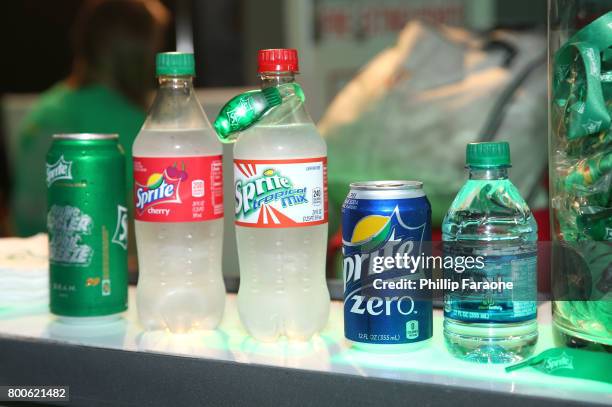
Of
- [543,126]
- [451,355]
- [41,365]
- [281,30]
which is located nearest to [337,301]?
[451,355]

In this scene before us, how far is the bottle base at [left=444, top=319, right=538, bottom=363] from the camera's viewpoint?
846 millimetres

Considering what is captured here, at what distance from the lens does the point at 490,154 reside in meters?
0.85

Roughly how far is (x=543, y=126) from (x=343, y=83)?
97 cm

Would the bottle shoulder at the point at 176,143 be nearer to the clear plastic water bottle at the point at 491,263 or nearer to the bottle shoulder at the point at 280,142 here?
the bottle shoulder at the point at 280,142

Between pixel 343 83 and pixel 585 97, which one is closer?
pixel 585 97

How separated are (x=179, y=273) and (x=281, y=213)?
0.22m

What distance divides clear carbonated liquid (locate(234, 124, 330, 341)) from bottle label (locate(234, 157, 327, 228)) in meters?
0.05

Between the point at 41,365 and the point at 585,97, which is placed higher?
the point at 585,97

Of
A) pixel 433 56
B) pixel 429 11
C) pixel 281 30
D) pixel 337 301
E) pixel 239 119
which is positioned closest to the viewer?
pixel 239 119

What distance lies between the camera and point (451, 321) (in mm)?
875

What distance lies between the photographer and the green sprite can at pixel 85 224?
3.37ft

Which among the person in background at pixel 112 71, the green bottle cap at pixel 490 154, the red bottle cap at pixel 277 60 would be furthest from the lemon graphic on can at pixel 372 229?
the person in background at pixel 112 71

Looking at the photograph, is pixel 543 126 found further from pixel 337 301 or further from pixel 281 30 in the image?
pixel 281 30

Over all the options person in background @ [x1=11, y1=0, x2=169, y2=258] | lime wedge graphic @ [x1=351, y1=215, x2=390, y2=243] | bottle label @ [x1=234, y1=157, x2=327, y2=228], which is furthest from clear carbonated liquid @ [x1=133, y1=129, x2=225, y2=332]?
person in background @ [x1=11, y1=0, x2=169, y2=258]
